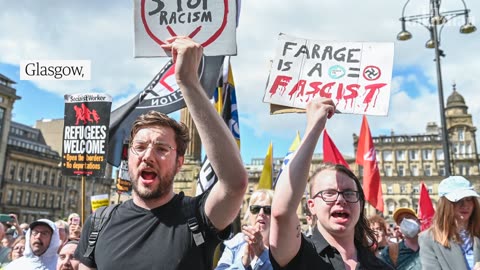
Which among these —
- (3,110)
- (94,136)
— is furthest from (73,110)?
(3,110)

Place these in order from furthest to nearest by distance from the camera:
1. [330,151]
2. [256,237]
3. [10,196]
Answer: [10,196]
[330,151]
[256,237]

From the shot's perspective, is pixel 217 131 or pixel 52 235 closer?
pixel 217 131

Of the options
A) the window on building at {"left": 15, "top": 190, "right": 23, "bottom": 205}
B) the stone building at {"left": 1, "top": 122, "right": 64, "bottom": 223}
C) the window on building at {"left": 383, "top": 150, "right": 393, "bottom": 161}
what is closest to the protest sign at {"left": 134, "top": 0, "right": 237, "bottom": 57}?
the stone building at {"left": 1, "top": 122, "right": 64, "bottom": 223}

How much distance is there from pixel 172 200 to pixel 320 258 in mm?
812

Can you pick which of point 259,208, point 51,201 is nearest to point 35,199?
point 51,201

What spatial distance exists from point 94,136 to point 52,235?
3.01m

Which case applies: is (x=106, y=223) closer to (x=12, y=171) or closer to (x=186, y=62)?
(x=186, y=62)

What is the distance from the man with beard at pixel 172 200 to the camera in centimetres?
200

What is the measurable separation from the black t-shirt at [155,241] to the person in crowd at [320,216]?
312 millimetres

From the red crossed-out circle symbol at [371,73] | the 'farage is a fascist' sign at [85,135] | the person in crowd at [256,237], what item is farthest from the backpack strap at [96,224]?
the 'farage is a fascist' sign at [85,135]

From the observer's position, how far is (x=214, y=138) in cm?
198

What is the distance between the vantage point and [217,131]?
6.51ft

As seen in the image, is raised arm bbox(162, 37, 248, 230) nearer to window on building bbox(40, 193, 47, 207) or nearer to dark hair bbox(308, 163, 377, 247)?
dark hair bbox(308, 163, 377, 247)

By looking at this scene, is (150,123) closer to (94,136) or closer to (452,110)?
(94,136)
